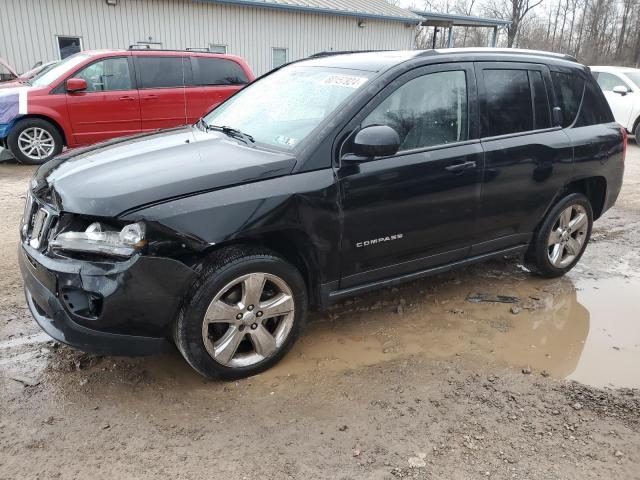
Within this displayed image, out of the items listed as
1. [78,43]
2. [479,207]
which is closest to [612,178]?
[479,207]

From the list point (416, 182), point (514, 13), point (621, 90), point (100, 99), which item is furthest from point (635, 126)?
point (514, 13)

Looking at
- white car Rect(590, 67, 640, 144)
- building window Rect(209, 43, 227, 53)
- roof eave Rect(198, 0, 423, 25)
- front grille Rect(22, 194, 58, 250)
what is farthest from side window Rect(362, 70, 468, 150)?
building window Rect(209, 43, 227, 53)

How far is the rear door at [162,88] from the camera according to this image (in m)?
9.08

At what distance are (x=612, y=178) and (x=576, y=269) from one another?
2.98ft

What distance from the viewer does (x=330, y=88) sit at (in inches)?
139

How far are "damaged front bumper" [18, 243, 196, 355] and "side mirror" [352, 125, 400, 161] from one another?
120cm

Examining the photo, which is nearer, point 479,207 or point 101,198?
point 101,198

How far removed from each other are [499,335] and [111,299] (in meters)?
2.60

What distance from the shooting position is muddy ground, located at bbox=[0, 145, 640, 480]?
254 centimetres

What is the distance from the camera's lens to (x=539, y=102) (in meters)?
4.17

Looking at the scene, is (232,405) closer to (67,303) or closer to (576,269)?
(67,303)

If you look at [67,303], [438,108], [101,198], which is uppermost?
[438,108]

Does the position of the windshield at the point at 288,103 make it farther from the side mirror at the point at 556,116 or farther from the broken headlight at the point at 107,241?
the side mirror at the point at 556,116

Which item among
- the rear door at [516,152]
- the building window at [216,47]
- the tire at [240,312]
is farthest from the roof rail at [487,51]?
the building window at [216,47]
